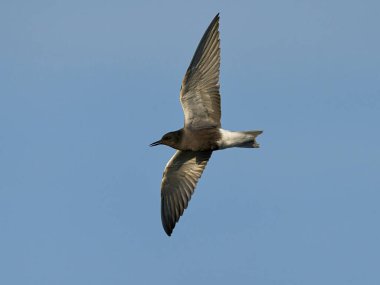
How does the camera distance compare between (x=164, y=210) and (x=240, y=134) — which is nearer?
(x=240, y=134)

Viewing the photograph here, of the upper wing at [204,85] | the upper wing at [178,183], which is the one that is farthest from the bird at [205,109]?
the upper wing at [178,183]

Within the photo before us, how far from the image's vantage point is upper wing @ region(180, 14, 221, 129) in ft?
72.7

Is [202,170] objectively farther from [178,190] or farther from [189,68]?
[189,68]

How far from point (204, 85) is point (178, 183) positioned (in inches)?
99.0

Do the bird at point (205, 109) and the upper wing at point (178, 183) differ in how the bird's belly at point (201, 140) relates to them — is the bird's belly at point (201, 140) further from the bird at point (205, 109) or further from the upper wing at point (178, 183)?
the upper wing at point (178, 183)

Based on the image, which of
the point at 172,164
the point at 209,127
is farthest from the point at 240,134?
the point at 172,164

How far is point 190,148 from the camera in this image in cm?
2242

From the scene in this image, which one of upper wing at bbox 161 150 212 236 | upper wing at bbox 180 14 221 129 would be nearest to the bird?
upper wing at bbox 180 14 221 129

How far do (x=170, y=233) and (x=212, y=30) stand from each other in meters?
4.62

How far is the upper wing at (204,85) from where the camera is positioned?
22.2 meters

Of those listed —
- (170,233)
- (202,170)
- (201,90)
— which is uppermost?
(201,90)

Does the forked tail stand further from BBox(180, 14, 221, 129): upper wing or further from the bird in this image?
BBox(180, 14, 221, 129): upper wing

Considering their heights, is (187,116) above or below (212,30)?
below

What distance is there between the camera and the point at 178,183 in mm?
23344
